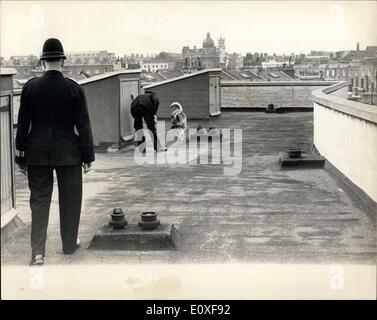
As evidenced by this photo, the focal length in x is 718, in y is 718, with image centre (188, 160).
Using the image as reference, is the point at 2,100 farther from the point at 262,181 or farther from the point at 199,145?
the point at 199,145

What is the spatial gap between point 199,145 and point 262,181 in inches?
191

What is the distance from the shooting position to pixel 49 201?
6.13m

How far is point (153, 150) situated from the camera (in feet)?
44.8

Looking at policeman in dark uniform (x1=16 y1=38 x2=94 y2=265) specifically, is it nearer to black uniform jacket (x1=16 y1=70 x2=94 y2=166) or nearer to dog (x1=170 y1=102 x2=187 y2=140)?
black uniform jacket (x1=16 y1=70 x2=94 y2=166)

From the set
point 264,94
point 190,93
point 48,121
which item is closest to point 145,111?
point 48,121

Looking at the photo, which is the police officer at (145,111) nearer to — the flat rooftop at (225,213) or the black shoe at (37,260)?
the flat rooftop at (225,213)

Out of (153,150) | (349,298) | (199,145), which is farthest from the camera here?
(199,145)

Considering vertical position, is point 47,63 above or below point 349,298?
above

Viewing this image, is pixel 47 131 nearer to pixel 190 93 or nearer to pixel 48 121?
pixel 48 121

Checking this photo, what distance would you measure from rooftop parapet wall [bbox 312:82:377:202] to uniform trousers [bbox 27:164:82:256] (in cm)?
306

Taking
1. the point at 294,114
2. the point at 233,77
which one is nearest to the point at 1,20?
the point at 294,114

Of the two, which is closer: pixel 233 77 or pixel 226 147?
pixel 226 147

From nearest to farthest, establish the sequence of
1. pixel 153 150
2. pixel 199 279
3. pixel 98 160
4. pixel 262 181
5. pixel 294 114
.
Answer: pixel 199 279
pixel 262 181
pixel 98 160
pixel 153 150
pixel 294 114

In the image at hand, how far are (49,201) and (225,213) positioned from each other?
2.34 m
